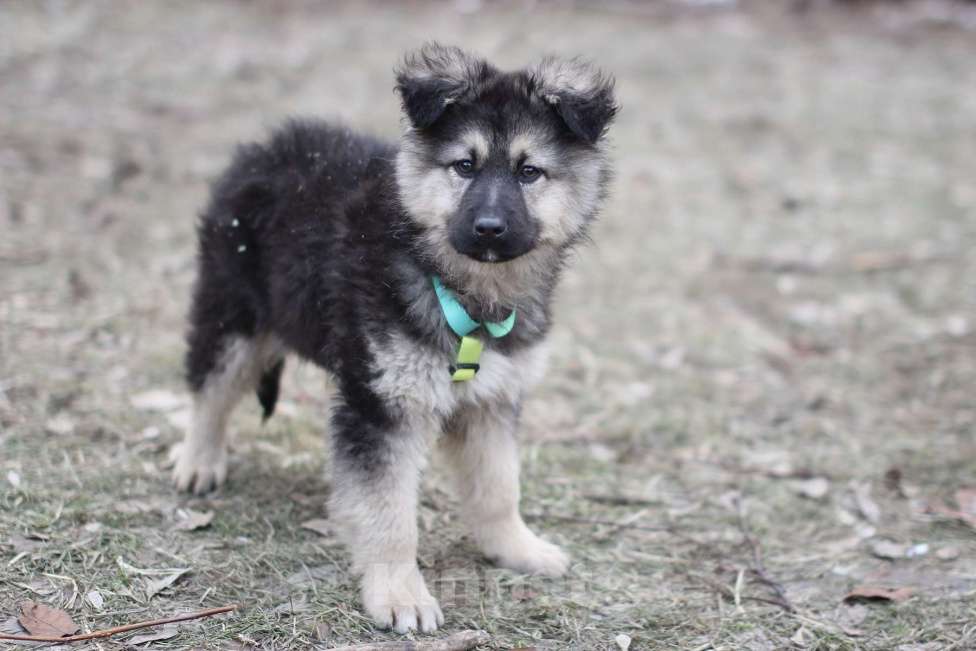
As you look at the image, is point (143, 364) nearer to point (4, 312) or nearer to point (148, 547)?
point (4, 312)

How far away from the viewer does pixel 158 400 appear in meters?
5.71

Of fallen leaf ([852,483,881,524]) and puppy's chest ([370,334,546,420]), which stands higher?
puppy's chest ([370,334,546,420])

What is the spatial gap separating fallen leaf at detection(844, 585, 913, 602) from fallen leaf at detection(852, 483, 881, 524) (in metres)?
0.72

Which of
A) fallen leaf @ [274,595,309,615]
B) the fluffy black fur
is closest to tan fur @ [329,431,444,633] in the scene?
the fluffy black fur

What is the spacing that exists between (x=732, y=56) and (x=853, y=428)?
7391 mm

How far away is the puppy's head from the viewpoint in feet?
13.0

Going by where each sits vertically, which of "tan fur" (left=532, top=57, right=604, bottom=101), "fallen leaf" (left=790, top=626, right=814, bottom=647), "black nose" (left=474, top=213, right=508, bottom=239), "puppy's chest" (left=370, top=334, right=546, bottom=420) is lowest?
"fallen leaf" (left=790, top=626, right=814, bottom=647)

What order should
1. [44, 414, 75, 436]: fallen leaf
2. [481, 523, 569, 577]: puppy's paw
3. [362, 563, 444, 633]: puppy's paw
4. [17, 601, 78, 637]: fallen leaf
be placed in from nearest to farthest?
[17, 601, 78, 637]: fallen leaf, [362, 563, 444, 633]: puppy's paw, [481, 523, 569, 577]: puppy's paw, [44, 414, 75, 436]: fallen leaf

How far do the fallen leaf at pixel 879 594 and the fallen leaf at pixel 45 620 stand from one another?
315 centimetres

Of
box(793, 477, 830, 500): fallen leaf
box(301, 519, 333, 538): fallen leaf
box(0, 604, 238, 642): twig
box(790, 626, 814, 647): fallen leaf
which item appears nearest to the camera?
box(0, 604, 238, 642): twig

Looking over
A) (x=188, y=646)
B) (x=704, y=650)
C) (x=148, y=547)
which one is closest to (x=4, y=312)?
(x=148, y=547)

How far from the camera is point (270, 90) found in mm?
10680

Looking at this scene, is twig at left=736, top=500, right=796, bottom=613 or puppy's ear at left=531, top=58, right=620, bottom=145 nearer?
puppy's ear at left=531, top=58, right=620, bottom=145

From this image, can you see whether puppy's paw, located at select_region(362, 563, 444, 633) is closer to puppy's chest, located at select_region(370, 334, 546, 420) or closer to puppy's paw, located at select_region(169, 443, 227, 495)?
puppy's chest, located at select_region(370, 334, 546, 420)
